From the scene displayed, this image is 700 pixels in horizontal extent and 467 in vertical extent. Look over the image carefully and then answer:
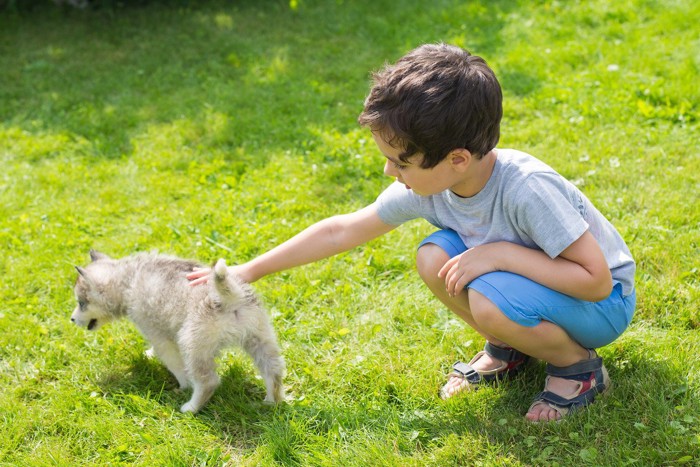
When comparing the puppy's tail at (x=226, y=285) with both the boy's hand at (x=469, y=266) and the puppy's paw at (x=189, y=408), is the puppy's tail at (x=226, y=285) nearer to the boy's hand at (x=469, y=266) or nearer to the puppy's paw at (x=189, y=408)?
the puppy's paw at (x=189, y=408)

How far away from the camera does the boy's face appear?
2660 millimetres

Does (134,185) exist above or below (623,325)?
below

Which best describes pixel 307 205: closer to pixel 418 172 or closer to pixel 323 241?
pixel 323 241

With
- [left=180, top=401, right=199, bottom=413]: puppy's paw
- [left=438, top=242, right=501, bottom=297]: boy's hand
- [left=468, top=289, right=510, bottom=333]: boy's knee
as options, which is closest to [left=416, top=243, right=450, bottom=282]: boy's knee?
[left=438, top=242, right=501, bottom=297]: boy's hand

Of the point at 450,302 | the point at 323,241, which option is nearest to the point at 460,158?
the point at 450,302

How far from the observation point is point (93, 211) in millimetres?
5059

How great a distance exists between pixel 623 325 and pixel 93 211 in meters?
3.73

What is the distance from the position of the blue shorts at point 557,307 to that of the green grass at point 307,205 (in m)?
0.32

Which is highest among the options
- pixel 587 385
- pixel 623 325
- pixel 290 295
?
pixel 623 325

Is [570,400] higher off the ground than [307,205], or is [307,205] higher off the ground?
[570,400]

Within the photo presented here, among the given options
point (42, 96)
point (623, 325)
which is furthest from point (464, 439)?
point (42, 96)

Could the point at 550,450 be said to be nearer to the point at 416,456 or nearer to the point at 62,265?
the point at 416,456

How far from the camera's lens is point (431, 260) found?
299 centimetres

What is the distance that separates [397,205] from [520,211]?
0.62m
